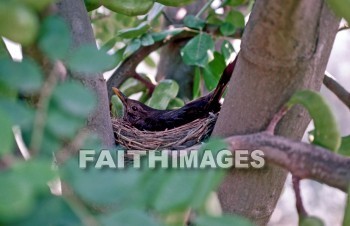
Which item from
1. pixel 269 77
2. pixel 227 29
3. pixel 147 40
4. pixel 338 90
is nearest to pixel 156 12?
pixel 147 40

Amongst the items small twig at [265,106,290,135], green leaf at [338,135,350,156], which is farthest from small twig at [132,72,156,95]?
small twig at [265,106,290,135]

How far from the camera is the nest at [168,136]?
146 cm

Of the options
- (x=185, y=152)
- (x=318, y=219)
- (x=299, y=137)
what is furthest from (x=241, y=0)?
(x=318, y=219)

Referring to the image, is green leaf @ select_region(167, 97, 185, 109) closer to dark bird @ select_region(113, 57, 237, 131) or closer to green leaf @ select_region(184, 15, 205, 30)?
dark bird @ select_region(113, 57, 237, 131)

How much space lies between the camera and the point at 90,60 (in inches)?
20.0

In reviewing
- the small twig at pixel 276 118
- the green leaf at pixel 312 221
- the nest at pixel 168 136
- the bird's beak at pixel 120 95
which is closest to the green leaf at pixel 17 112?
the green leaf at pixel 312 221

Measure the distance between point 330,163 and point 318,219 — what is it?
78mm

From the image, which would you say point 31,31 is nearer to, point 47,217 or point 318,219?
point 47,217

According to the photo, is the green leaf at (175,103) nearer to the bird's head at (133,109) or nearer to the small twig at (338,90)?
the bird's head at (133,109)

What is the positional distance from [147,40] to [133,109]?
19cm

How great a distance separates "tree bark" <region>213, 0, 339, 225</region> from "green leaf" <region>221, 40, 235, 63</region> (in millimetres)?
835

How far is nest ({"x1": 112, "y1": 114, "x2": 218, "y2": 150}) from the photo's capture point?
146 centimetres

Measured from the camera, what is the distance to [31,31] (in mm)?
463

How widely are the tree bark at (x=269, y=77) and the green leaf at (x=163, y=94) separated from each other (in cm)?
74
